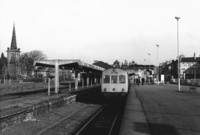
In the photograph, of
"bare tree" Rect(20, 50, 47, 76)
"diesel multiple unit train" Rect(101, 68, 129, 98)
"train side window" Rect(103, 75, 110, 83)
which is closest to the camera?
"diesel multiple unit train" Rect(101, 68, 129, 98)

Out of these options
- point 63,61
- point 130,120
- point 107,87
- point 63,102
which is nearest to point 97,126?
point 130,120

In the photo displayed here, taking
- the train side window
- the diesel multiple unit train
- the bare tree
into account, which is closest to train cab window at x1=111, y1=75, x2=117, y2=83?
the diesel multiple unit train

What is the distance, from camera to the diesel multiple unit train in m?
19.7

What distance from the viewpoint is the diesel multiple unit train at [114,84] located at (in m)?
19.7

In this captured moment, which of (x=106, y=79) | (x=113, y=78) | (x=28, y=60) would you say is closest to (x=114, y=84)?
(x=113, y=78)

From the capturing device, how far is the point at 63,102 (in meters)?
17.2

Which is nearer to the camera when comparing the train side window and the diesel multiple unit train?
the diesel multiple unit train

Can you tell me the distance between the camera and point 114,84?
1984 cm

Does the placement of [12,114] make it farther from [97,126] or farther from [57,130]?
[97,126]

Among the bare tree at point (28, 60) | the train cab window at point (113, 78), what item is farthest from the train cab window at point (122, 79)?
the bare tree at point (28, 60)

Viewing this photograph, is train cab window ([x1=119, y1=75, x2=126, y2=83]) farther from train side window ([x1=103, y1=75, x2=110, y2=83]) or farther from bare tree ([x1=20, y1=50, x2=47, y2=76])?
bare tree ([x1=20, y1=50, x2=47, y2=76])

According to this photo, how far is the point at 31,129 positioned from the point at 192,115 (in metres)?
7.57

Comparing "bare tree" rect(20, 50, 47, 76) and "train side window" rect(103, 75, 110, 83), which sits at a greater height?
"bare tree" rect(20, 50, 47, 76)

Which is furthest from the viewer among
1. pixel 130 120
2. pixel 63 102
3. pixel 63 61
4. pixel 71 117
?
pixel 63 61
